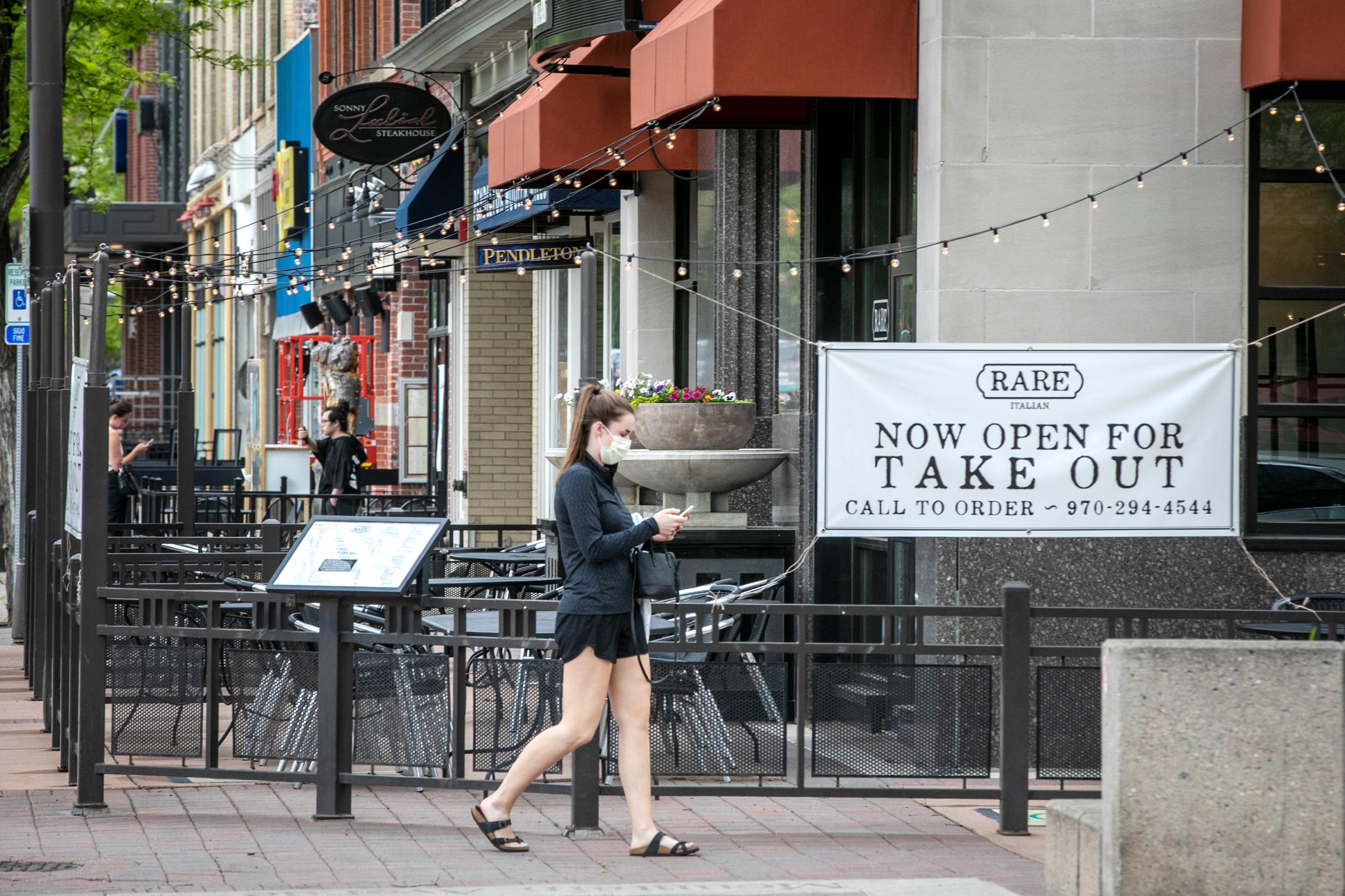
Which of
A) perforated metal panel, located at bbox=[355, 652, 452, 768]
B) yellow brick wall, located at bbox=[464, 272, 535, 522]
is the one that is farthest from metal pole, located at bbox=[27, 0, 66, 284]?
perforated metal panel, located at bbox=[355, 652, 452, 768]

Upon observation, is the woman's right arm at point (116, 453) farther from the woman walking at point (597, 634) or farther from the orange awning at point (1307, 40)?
the orange awning at point (1307, 40)

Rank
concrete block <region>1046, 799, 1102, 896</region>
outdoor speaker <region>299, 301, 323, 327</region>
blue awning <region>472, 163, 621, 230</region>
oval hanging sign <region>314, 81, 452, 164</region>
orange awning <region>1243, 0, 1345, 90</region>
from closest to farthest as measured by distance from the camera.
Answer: concrete block <region>1046, 799, 1102, 896</region> < orange awning <region>1243, 0, 1345, 90</region> < blue awning <region>472, 163, 621, 230</region> < oval hanging sign <region>314, 81, 452, 164</region> < outdoor speaker <region>299, 301, 323, 327</region>

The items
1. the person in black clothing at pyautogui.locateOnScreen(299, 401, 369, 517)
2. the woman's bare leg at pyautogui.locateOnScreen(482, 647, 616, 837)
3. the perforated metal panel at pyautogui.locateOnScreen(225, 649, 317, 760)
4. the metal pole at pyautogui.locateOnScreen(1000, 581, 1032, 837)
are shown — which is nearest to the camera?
the woman's bare leg at pyautogui.locateOnScreen(482, 647, 616, 837)

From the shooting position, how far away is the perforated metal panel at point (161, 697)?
26.9ft

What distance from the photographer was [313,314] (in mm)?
28344

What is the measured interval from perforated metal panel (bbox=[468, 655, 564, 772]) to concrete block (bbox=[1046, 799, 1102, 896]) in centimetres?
219

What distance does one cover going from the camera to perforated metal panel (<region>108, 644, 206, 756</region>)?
8.20 meters

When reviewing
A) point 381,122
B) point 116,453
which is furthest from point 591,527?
point 381,122

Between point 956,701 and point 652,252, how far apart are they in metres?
7.16

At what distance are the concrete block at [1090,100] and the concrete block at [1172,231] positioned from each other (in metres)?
0.14

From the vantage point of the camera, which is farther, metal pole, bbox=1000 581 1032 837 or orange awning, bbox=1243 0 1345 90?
orange awning, bbox=1243 0 1345 90

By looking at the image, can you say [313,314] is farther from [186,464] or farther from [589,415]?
[589,415]

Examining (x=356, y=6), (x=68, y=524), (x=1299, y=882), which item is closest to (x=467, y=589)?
(x=68, y=524)

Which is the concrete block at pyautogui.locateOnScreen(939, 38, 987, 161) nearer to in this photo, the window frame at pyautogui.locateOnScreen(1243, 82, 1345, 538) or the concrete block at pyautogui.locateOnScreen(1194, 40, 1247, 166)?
the concrete block at pyautogui.locateOnScreen(1194, 40, 1247, 166)
